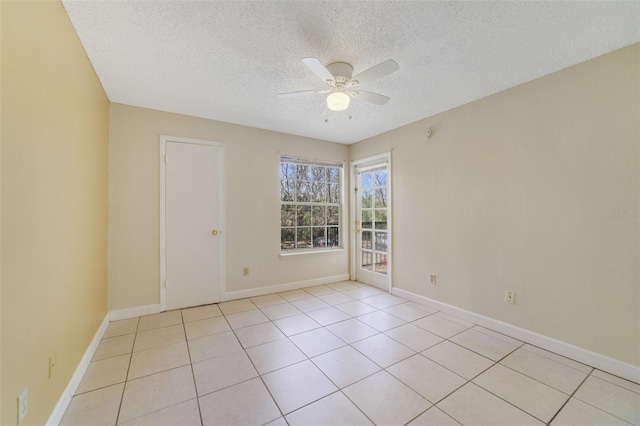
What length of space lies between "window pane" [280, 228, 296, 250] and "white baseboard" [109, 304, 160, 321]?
71.5 inches

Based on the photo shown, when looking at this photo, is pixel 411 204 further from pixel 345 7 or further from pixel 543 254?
pixel 345 7

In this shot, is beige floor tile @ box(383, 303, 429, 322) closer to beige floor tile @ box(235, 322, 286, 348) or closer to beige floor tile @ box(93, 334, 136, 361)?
beige floor tile @ box(235, 322, 286, 348)

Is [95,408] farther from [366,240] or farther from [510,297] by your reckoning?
[366,240]

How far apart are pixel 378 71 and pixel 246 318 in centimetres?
282

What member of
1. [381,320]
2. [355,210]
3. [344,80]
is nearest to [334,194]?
[355,210]

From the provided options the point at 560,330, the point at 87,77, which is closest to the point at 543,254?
the point at 560,330

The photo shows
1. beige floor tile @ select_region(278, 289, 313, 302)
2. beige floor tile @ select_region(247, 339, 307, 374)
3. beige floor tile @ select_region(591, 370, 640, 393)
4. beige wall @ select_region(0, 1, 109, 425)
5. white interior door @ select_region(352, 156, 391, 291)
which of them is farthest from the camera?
white interior door @ select_region(352, 156, 391, 291)

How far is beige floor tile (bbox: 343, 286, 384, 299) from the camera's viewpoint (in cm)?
382

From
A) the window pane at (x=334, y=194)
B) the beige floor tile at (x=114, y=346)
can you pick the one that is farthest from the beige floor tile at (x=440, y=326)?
the beige floor tile at (x=114, y=346)

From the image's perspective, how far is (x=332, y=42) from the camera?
6.23ft

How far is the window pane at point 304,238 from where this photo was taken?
4.29 meters

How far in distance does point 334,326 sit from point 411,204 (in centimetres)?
193

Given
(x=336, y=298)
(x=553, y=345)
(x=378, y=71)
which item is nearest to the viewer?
(x=378, y=71)

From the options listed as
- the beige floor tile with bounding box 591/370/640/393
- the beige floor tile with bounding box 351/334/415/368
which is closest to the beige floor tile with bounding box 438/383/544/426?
the beige floor tile with bounding box 351/334/415/368
